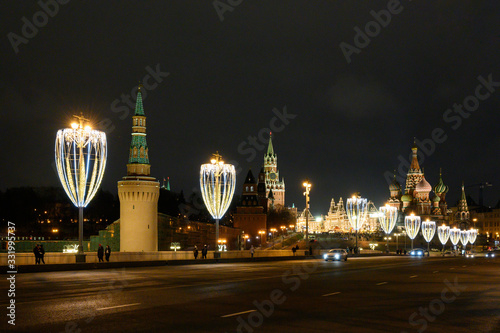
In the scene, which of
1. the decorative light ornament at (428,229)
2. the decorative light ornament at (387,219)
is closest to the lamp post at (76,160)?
the decorative light ornament at (387,219)

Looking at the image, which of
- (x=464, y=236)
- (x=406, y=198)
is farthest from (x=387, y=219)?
(x=406, y=198)

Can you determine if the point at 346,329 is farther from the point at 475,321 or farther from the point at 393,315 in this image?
the point at 475,321

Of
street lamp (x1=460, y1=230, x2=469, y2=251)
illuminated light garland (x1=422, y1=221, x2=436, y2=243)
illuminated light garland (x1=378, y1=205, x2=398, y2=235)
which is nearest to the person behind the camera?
illuminated light garland (x1=378, y1=205, x2=398, y2=235)

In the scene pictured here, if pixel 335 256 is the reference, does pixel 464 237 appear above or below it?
below

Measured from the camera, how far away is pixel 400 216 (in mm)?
190750

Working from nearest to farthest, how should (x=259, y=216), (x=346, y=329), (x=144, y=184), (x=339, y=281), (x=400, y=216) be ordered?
1. (x=346, y=329)
2. (x=339, y=281)
3. (x=144, y=184)
4. (x=259, y=216)
5. (x=400, y=216)

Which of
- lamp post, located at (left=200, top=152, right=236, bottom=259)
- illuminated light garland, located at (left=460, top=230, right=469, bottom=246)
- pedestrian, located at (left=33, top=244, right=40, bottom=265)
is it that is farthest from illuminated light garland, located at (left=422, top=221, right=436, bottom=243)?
pedestrian, located at (left=33, top=244, right=40, bottom=265)

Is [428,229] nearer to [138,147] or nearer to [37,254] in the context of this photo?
[138,147]

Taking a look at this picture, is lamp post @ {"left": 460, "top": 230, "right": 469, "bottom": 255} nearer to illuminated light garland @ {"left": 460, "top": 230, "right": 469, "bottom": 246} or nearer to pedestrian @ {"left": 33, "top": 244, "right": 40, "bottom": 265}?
illuminated light garland @ {"left": 460, "top": 230, "right": 469, "bottom": 246}

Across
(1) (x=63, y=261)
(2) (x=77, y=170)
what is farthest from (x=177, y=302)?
(2) (x=77, y=170)

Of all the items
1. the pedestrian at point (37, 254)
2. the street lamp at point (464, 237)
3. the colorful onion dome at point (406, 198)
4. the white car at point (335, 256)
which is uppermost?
the colorful onion dome at point (406, 198)

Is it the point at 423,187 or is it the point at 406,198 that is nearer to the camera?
the point at 423,187

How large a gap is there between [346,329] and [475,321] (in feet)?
12.4

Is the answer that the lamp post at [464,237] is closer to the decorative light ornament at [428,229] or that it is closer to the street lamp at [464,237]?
the street lamp at [464,237]
